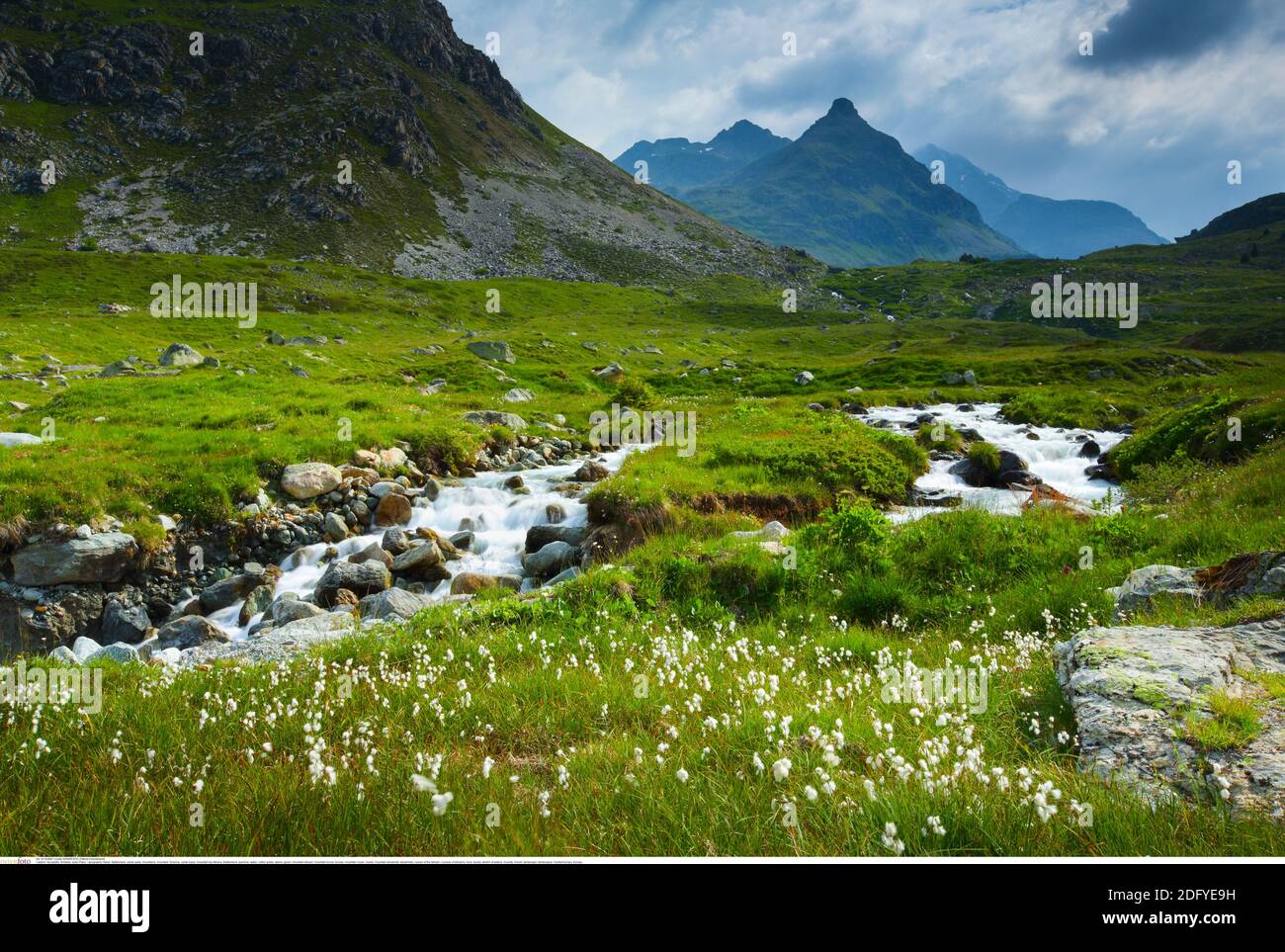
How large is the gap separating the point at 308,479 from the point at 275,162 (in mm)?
159066

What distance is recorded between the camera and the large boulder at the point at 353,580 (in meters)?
12.2

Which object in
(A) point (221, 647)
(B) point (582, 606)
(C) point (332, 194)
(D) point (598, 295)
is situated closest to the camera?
(B) point (582, 606)

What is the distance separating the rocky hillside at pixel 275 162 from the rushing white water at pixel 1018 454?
117 metres

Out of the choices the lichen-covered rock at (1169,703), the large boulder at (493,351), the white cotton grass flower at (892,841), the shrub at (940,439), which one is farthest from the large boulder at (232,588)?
the large boulder at (493,351)

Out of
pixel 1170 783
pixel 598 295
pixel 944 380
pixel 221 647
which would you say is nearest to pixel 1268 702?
pixel 1170 783

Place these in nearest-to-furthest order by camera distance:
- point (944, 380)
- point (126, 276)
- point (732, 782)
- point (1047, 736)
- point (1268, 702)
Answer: point (732, 782)
point (1268, 702)
point (1047, 736)
point (944, 380)
point (126, 276)

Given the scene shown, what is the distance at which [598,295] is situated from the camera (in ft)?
407

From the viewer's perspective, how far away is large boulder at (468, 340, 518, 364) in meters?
53.5

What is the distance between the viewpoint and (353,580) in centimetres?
1248

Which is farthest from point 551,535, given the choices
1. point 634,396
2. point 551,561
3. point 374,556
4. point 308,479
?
point 634,396

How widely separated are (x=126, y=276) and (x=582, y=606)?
104825 mm

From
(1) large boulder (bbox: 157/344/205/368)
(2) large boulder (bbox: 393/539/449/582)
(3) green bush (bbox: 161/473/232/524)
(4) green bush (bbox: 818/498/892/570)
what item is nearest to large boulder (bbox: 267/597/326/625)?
(2) large boulder (bbox: 393/539/449/582)

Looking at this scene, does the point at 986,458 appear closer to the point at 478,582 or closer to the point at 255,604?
the point at 478,582
